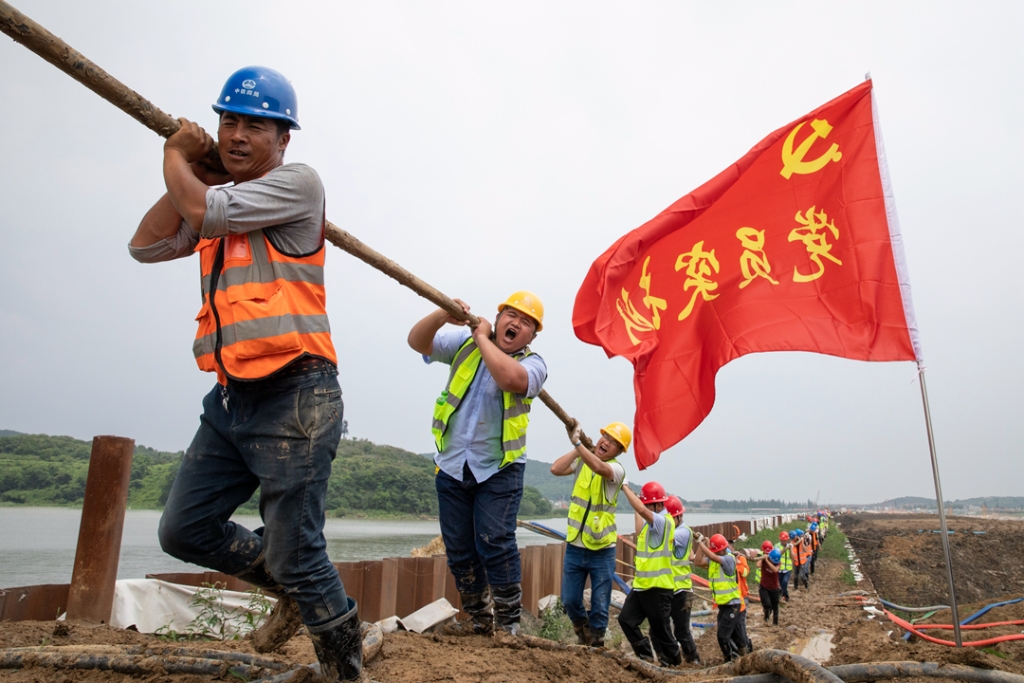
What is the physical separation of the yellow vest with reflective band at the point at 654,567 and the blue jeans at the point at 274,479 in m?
5.27

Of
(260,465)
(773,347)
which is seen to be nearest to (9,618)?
(260,465)

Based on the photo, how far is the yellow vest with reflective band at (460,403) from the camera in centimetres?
451

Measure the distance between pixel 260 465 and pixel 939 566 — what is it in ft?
93.6

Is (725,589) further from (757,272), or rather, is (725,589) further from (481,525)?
(481,525)

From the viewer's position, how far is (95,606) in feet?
15.5

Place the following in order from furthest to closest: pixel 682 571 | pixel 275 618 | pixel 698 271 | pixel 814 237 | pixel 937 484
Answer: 1. pixel 682 571
2. pixel 698 271
3. pixel 814 237
4. pixel 937 484
5. pixel 275 618

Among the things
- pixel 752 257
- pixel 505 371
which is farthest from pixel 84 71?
pixel 752 257

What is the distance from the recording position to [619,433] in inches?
304

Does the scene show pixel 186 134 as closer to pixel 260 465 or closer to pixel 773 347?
pixel 260 465

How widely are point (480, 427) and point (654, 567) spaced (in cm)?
391

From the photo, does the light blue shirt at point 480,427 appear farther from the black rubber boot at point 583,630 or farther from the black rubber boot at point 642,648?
the black rubber boot at point 642,648

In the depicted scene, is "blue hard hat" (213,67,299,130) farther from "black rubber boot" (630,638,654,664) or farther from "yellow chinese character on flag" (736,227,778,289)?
"black rubber boot" (630,638,654,664)

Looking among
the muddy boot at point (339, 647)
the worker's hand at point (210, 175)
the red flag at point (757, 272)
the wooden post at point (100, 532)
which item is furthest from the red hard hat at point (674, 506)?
the worker's hand at point (210, 175)

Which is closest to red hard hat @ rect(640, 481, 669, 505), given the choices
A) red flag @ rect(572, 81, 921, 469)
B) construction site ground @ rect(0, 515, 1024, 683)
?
construction site ground @ rect(0, 515, 1024, 683)
